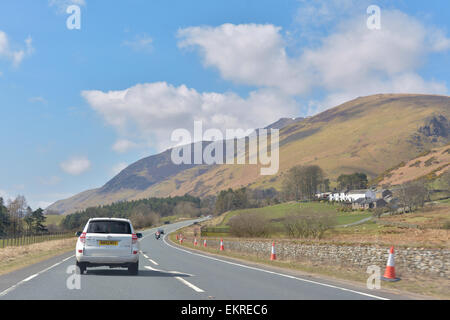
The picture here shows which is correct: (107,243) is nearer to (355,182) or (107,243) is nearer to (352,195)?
(352,195)

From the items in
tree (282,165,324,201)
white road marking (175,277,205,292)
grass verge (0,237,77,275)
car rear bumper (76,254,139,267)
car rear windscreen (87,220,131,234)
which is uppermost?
tree (282,165,324,201)

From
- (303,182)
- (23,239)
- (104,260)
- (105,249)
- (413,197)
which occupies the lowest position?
(23,239)

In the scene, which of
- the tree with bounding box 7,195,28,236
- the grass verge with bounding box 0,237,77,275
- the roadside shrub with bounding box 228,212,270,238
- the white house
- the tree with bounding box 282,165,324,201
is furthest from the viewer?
the tree with bounding box 282,165,324,201

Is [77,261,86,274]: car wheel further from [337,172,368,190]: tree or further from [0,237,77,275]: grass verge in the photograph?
[337,172,368,190]: tree

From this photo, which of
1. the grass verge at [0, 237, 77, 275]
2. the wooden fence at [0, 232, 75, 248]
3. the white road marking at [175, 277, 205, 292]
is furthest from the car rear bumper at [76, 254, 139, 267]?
the wooden fence at [0, 232, 75, 248]

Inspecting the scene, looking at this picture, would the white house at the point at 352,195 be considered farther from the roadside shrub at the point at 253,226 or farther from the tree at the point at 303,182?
the roadside shrub at the point at 253,226

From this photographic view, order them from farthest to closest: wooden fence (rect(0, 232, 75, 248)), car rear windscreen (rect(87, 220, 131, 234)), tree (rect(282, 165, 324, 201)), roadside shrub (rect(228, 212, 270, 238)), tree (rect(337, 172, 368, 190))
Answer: tree (rect(337, 172, 368, 190))
tree (rect(282, 165, 324, 201))
roadside shrub (rect(228, 212, 270, 238))
wooden fence (rect(0, 232, 75, 248))
car rear windscreen (rect(87, 220, 131, 234))

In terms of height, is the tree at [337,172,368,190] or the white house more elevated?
the tree at [337,172,368,190]

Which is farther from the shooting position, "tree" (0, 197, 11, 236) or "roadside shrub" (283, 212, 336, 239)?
"tree" (0, 197, 11, 236)

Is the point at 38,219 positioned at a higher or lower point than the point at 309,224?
lower

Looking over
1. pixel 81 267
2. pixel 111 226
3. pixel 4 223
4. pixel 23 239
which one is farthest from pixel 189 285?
pixel 4 223

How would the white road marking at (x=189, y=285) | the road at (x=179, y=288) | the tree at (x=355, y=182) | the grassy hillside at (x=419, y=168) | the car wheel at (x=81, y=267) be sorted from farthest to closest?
the tree at (x=355, y=182) < the grassy hillside at (x=419, y=168) < the car wheel at (x=81, y=267) < the white road marking at (x=189, y=285) < the road at (x=179, y=288)

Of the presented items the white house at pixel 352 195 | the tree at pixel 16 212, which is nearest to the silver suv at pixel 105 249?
the tree at pixel 16 212
